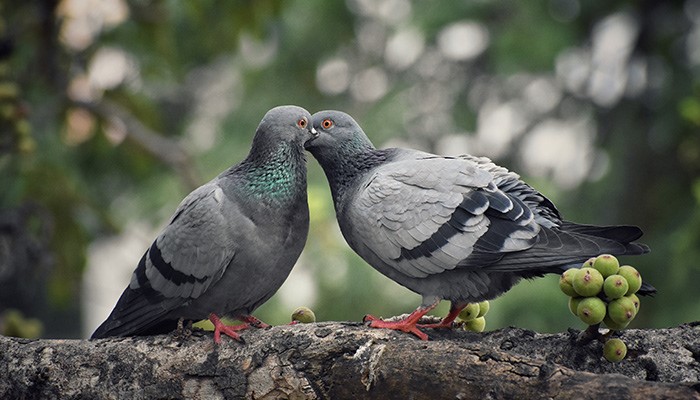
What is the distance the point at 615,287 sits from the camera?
355 centimetres

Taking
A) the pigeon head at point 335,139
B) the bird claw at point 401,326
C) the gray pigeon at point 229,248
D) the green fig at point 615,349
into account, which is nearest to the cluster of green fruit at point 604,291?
the green fig at point 615,349

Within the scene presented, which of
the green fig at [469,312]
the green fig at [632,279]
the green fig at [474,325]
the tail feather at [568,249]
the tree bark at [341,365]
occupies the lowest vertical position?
the tree bark at [341,365]

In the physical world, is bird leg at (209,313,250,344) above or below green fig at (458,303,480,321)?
below

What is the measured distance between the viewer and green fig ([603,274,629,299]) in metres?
3.55

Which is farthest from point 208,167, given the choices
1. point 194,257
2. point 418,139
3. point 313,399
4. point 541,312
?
point 313,399

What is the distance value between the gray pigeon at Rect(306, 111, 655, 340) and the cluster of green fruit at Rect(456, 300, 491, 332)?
0.52 ft

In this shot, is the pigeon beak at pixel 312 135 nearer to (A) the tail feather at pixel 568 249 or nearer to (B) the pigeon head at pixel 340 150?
(B) the pigeon head at pixel 340 150

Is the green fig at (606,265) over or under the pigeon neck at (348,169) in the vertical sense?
under

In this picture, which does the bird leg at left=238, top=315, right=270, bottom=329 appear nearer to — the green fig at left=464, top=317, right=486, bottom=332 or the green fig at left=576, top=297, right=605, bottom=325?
the green fig at left=464, top=317, right=486, bottom=332

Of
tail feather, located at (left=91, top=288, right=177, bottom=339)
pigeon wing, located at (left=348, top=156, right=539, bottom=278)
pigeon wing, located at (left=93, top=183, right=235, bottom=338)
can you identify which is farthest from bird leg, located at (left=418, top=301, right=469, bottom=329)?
tail feather, located at (left=91, top=288, right=177, bottom=339)

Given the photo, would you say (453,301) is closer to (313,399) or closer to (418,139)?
(313,399)

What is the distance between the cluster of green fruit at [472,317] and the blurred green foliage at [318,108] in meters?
2.68

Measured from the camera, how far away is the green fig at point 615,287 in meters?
3.55

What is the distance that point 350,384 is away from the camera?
363 cm
